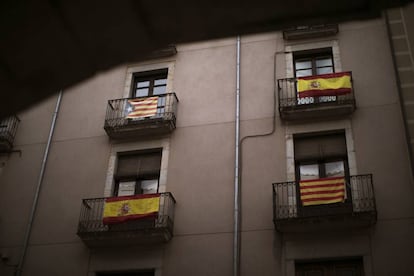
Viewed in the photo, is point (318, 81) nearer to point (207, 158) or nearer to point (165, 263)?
point (207, 158)

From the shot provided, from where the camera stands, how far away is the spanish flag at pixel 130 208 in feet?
47.0

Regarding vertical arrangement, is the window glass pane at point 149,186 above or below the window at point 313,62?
below

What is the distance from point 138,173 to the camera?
1578 cm

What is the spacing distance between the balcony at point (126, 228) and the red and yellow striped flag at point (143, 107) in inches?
109

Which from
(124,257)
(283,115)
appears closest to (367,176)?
(283,115)

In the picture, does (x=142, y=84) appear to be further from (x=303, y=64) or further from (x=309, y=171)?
(x=309, y=171)

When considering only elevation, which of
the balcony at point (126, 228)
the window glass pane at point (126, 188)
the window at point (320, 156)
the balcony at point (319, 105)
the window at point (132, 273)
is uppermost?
the balcony at point (319, 105)

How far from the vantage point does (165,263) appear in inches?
548

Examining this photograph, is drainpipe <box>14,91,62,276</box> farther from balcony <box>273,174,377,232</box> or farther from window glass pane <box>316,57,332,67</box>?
window glass pane <box>316,57,332,67</box>

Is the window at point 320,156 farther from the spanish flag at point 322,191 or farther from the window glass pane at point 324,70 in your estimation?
the window glass pane at point 324,70

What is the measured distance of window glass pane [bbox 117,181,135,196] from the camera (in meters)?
15.6

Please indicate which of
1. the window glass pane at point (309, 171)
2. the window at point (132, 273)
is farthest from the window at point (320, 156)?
the window at point (132, 273)

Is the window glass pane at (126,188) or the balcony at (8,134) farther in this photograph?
the balcony at (8,134)

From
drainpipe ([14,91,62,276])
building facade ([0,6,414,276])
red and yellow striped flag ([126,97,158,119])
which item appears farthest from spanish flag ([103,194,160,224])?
red and yellow striped flag ([126,97,158,119])
